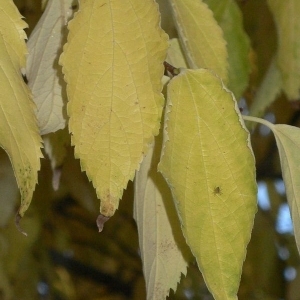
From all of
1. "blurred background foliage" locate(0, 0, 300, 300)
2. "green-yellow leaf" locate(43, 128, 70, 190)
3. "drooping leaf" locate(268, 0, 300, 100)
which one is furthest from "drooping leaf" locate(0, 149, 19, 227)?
"drooping leaf" locate(268, 0, 300, 100)

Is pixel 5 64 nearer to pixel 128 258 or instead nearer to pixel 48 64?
pixel 48 64

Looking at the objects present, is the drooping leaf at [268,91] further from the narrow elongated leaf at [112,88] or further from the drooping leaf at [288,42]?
the narrow elongated leaf at [112,88]

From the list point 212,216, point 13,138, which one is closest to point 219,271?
point 212,216

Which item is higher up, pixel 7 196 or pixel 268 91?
pixel 268 91

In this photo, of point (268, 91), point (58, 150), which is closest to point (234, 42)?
point (268, 91)

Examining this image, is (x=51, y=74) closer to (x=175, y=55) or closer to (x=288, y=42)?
(x=175, y=55)

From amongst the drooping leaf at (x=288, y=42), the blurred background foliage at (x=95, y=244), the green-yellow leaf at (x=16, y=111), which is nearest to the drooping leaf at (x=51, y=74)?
the green-yellow leaf at (x=16, y=111)
